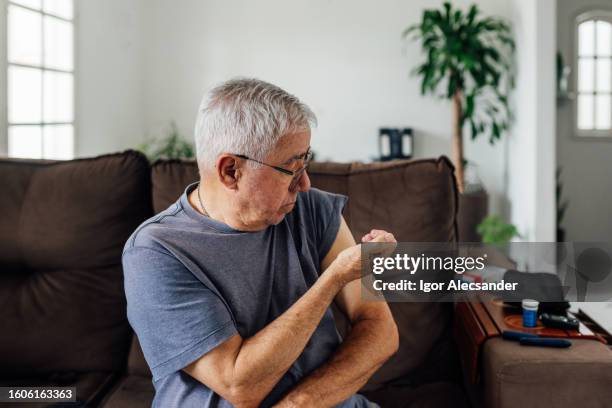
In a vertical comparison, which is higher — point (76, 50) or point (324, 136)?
point (76, 50)

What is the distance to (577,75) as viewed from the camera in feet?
16.4

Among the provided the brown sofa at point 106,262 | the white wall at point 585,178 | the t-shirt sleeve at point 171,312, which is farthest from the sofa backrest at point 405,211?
the white wall at point 585,178

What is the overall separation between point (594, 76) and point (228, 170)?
15.6ft

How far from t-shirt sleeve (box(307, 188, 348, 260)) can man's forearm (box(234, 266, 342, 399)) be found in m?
0.23

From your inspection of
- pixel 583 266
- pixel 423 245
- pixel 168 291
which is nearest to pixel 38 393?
pixel 168 291

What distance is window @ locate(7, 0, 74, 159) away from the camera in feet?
10.9

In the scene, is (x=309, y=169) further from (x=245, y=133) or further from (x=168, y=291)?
(x=168, y=291)

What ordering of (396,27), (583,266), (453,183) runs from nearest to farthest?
(583,266)
(453,183)
(396,27)

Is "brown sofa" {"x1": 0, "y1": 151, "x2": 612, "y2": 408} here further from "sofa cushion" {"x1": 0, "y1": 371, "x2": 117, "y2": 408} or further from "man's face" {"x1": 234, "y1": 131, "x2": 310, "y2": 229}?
"man's face" {"x1": 234, "y1": 131, "x2": 310, "y2": 229}

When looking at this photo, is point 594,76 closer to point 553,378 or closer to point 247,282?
point 553,378

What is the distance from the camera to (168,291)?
1039mm

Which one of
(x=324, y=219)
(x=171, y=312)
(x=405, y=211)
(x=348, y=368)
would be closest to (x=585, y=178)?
(x=405, y=211)

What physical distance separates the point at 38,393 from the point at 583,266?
128cm

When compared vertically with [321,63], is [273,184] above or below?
below
